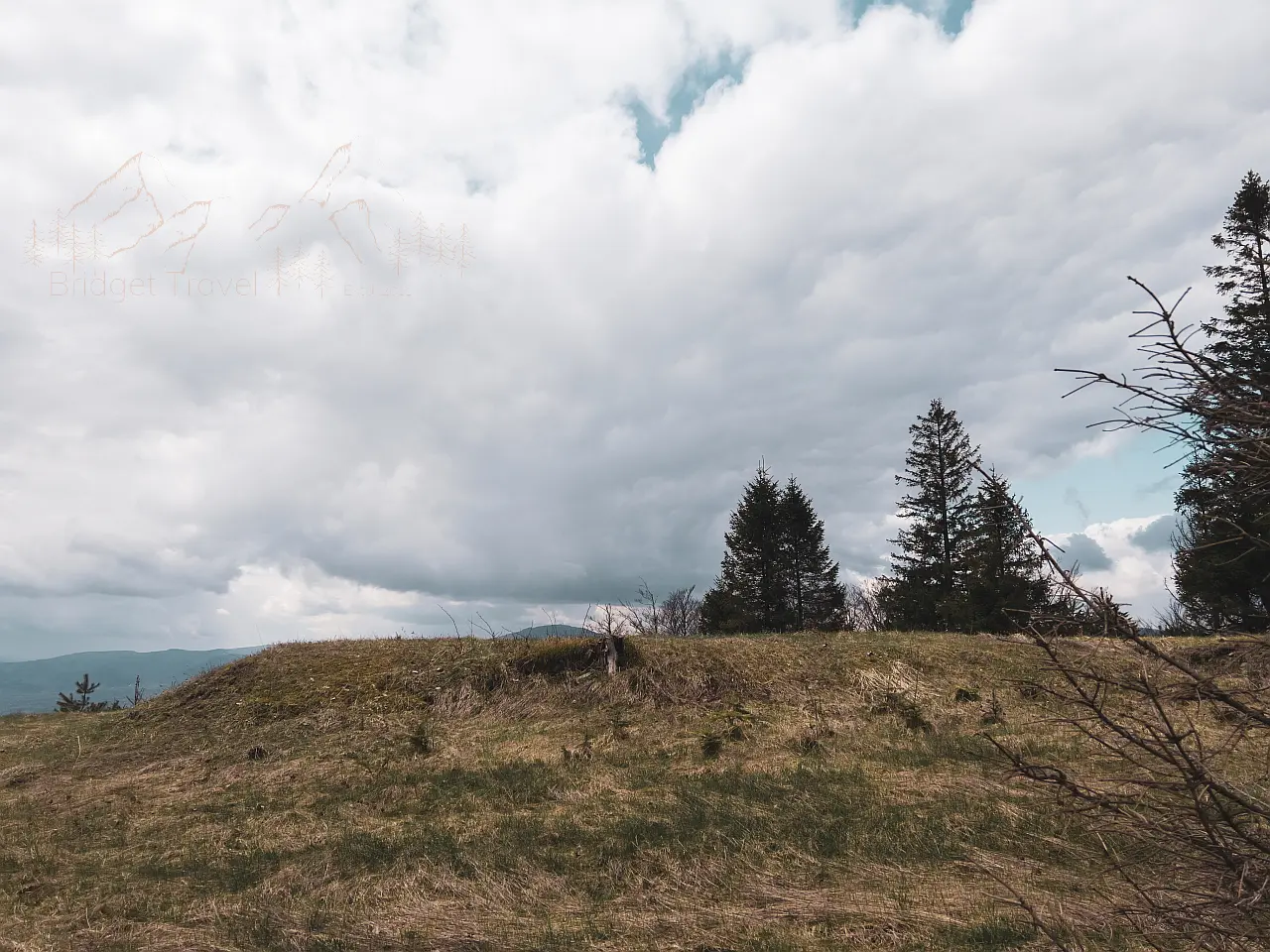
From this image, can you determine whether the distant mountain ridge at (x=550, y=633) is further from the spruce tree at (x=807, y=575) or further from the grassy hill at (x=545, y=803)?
the spruce tree at (x=807, y=575)

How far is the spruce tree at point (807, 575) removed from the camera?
4103 centimetres

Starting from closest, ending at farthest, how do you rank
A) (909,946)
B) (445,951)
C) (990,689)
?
(909,946)
(445,951)
(990,689)

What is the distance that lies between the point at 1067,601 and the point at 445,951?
5.42 metres

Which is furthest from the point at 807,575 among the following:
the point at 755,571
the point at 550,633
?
the point at 550,633

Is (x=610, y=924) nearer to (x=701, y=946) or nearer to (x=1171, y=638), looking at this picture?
(x=701, y=946)

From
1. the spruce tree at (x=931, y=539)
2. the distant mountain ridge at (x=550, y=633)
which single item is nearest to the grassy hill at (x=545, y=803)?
the distant mountain ridge at (x=550, y=633)

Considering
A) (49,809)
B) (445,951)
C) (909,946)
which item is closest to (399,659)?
(49,809)

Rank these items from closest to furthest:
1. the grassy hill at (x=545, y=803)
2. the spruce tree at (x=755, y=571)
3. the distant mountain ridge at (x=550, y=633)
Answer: the grassy hill at (x=545, y=803) → the distant mountain ridge at (x=550, y=633) → the spruce tree at (x=755, y=571)

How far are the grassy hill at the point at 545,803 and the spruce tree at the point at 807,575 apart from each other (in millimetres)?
22247

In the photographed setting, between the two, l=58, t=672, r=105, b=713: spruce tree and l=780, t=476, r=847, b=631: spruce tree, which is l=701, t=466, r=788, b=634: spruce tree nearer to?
l=780, t=476, r=847, b=631: spruce tree

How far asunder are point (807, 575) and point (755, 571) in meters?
2.99

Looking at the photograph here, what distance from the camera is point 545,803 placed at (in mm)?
10414

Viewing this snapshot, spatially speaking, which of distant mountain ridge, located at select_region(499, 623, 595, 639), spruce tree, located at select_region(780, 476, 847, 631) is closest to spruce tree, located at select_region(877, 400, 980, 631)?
spruce tree, located at select_region(780, 476, 847, 631)

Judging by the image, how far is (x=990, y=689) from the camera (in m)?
15.2
